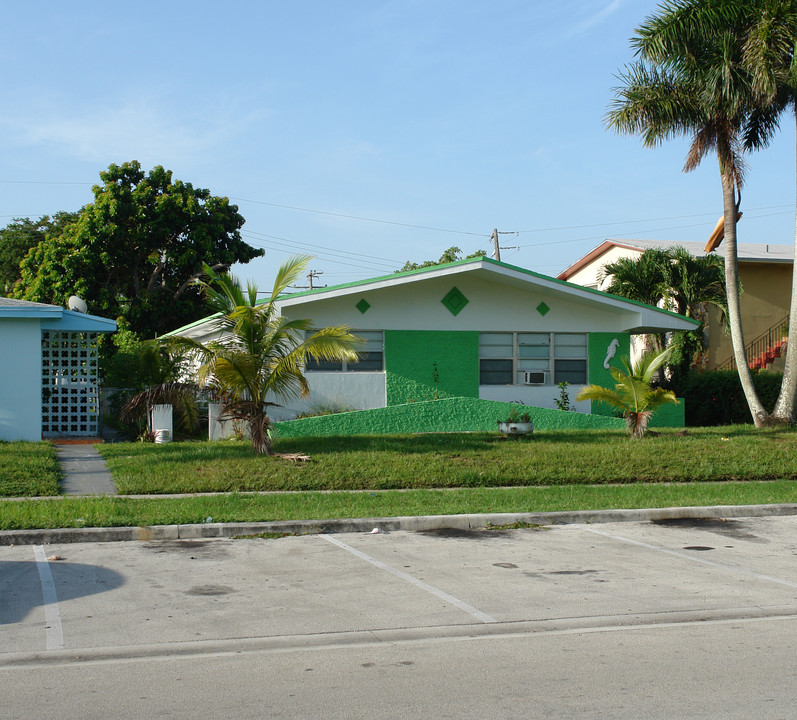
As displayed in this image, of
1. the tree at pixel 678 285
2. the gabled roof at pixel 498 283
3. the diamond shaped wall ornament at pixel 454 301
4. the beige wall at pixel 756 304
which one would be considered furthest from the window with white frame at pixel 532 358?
the beige wall at pixel 756 304

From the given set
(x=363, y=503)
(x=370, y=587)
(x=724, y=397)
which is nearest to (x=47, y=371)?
(x=363, y=503)

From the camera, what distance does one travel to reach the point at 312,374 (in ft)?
67.7

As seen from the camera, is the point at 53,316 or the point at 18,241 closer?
the point at 53,316

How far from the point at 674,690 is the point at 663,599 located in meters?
2.31

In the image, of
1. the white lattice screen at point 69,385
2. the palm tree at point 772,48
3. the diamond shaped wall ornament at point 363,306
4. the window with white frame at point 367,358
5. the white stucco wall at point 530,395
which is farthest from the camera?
the white stucco wall at point 530,395

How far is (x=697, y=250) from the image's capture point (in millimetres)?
33938

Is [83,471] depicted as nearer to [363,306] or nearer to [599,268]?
[363,306]

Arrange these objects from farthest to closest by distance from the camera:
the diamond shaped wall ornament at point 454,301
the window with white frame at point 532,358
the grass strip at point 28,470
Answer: the window with white frame at point 532,358 → the diamond shaped wall ornament at point 454,301 → the grass strip at point 28,470

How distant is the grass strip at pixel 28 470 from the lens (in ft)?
39.9

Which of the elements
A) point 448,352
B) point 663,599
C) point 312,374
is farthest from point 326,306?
point 663,599

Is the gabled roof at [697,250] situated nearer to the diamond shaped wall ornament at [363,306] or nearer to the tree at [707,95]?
the tree at [707,95]

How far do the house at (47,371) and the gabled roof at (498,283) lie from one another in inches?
111

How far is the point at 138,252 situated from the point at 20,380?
57.8 ft

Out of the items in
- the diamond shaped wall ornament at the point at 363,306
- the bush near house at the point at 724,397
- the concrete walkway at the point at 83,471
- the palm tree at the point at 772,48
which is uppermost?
the palm tree at the point at 772,48
